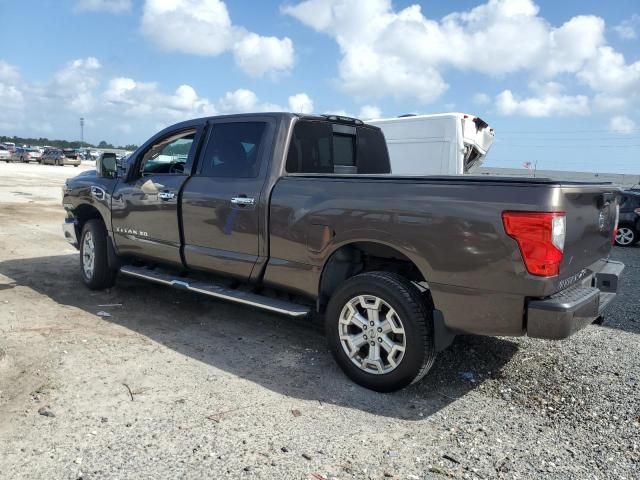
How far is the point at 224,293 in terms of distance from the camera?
4.68 meters

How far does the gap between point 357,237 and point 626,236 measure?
35.5 feet

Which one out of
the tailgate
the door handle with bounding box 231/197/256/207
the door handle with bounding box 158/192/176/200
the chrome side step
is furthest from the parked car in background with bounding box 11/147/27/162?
the tailgate

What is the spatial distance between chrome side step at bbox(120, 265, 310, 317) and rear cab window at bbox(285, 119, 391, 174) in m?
1.14

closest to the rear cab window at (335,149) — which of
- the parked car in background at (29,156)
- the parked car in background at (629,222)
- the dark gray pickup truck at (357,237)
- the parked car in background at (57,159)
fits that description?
the dark gray pickup truck at (357,237)

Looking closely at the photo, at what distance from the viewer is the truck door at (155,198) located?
5.19 m

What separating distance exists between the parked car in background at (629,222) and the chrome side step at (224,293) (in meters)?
10.7

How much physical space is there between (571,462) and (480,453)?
0.49 m

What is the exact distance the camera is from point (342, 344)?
392 centimetres

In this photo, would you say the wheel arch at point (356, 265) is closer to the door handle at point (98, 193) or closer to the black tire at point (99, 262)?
the black tire at point (99, 262)

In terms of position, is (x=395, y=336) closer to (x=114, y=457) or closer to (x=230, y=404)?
(x=230, y=404)

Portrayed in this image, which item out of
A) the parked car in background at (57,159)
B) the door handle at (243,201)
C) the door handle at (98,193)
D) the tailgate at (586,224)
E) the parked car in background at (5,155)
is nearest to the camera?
the tailgate at (586,224)

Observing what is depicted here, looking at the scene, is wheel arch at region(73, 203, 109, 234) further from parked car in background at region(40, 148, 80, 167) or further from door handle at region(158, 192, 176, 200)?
parked car in background at region(40, 148, 80, 167)

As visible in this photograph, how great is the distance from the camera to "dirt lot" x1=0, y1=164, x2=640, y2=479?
→ 112 inches

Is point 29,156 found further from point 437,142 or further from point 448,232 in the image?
point 448,232
